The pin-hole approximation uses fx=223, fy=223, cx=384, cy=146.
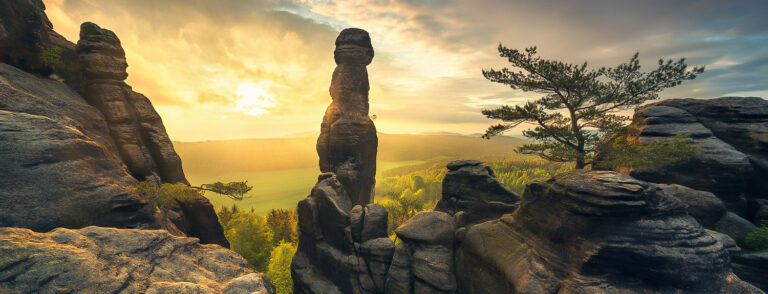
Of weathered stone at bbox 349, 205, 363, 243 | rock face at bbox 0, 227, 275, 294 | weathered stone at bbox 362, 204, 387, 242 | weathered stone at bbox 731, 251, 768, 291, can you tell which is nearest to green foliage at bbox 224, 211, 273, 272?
weathered stone at bbox 349, 205, 363, 243

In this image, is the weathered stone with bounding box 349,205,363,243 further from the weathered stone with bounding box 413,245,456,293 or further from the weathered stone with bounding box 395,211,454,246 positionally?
the weathered stone with bounding box 413,245,456,293

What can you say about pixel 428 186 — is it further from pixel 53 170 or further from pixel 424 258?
pixel 53 170

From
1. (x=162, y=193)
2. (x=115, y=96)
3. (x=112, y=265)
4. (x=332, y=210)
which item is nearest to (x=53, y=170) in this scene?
(x=162, y=193)

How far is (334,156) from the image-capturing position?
94.2ft

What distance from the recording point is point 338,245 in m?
20.6

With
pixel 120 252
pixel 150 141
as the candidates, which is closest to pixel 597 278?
pixel 120 252

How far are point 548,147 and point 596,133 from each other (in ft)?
14.0

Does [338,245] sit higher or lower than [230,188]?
lower

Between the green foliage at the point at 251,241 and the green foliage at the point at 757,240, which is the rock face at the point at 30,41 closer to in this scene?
the green foliage at the point at 251,241

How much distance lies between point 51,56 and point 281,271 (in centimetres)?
2364

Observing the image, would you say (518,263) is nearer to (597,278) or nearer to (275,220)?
(597,278)

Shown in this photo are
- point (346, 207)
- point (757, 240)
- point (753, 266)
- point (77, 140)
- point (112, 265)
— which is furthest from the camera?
point (346, 207)

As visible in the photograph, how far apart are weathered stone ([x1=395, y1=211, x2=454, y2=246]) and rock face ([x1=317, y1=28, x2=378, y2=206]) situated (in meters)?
12.5

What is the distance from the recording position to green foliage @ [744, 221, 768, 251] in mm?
12216
